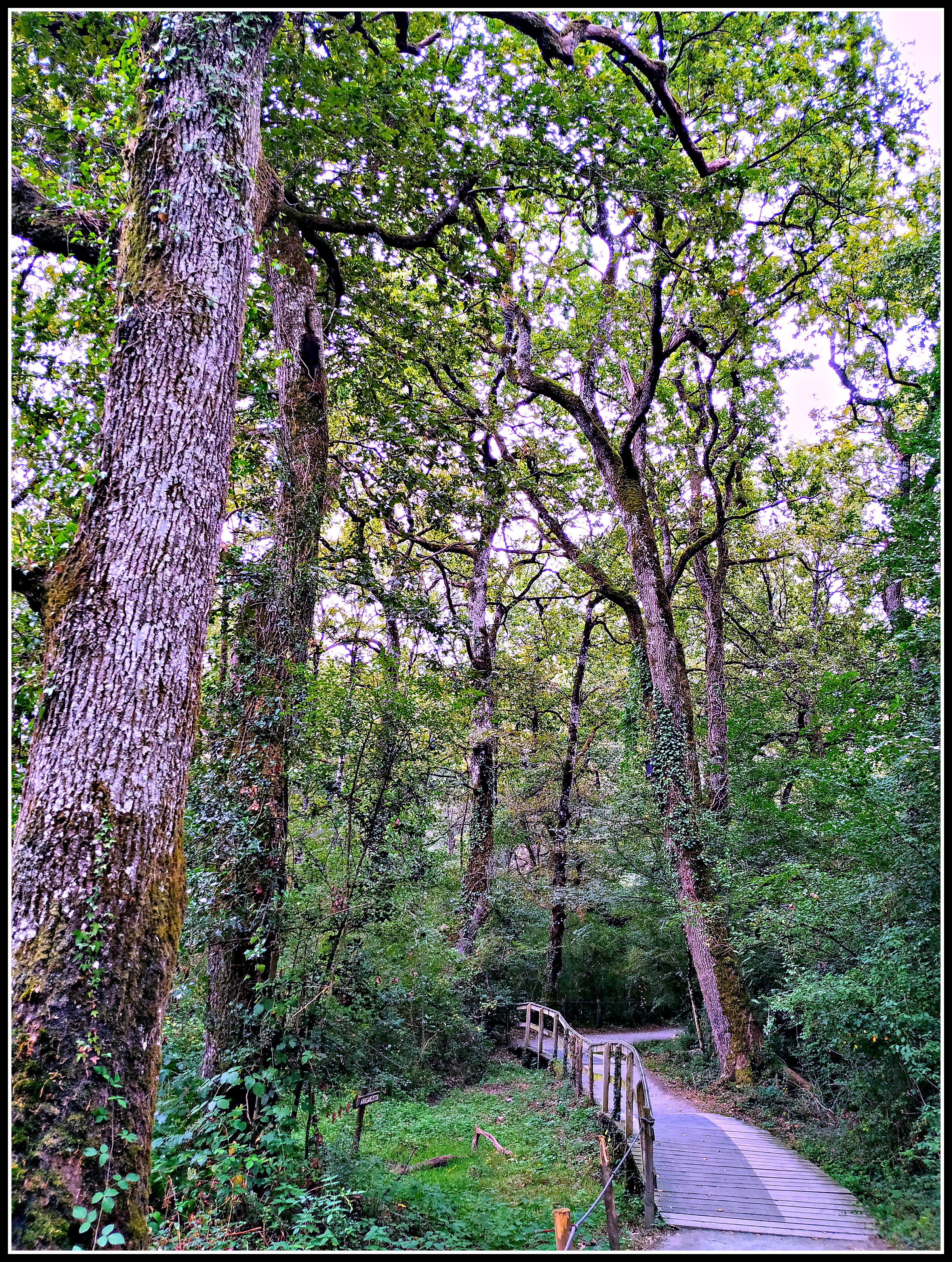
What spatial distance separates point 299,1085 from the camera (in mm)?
4965

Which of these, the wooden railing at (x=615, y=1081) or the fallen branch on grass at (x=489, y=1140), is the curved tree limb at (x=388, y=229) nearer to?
the wooden railing at (x=615, y=1081)

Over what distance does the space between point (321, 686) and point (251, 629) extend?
85cm

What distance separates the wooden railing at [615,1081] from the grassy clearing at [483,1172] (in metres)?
0.28

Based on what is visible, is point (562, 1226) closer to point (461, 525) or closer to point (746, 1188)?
point (746, 1188)

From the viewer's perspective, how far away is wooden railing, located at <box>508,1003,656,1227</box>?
659cm

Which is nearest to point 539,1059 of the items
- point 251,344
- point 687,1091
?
point 687,1091

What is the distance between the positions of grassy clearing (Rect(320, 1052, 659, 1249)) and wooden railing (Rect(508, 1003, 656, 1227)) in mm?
283

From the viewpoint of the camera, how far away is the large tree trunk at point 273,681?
4.98 metres

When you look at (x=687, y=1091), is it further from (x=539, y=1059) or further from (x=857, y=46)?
(x=857, y=46)

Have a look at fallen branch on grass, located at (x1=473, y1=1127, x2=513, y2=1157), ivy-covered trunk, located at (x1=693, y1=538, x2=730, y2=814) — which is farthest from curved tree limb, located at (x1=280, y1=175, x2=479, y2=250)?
fallen branch on grass, located at (x1=473, y1=1127, x2=513, y2=1157)

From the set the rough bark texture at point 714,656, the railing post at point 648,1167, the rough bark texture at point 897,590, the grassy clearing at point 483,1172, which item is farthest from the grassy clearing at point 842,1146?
the rough bark texture at point 897,590

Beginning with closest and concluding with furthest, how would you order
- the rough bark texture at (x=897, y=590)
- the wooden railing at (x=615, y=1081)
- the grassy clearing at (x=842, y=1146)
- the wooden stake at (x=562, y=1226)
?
the wooden stake at (x=562, y=1226) < the grassy clearing at (x=842, y=1146) < the wooden railing at (x=615, y=1081) < the rough bark texture at (x=897, y=590)

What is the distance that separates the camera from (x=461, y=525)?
579 inches

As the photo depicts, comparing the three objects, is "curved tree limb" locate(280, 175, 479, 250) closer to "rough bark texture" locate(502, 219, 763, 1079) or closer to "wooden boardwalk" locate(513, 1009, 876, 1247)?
"rough bark texture" locate(502, 219, 763, 1079)
